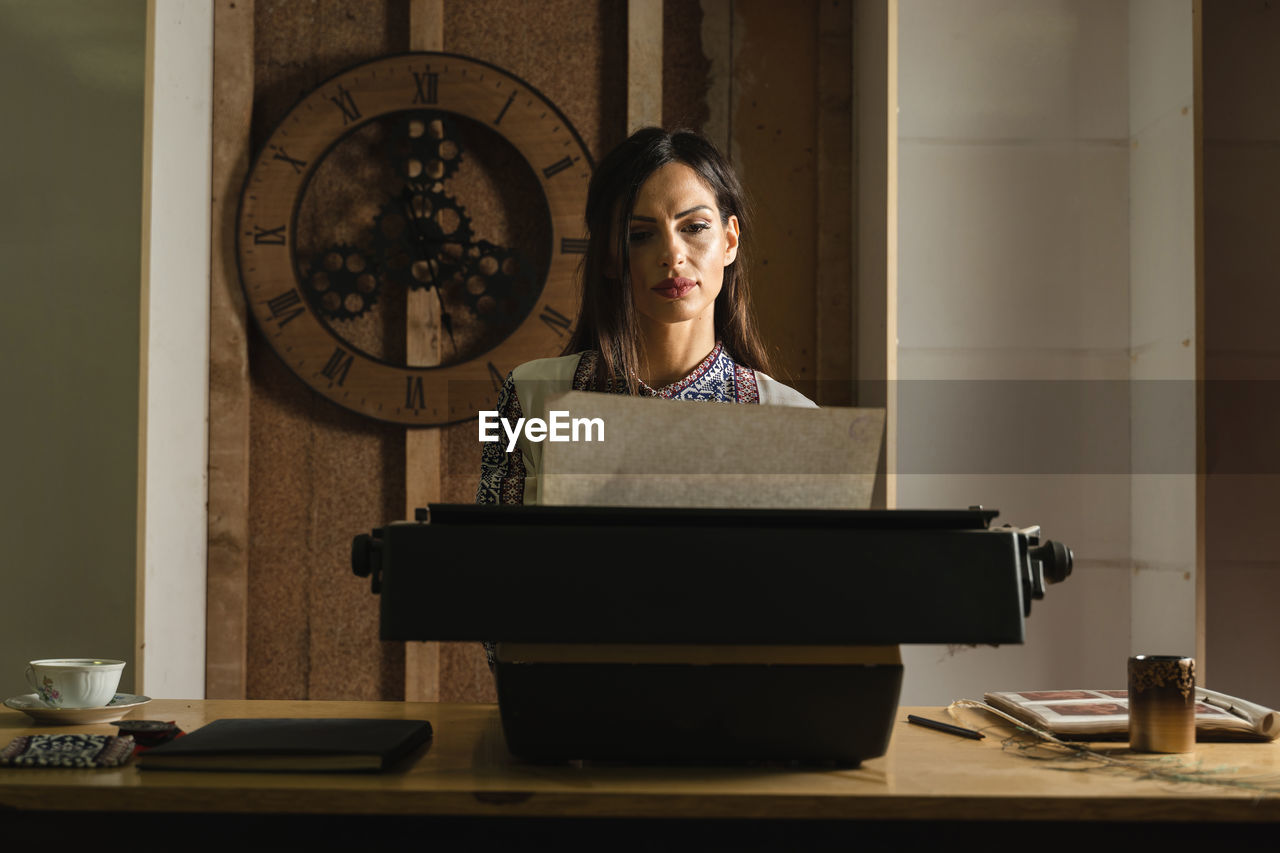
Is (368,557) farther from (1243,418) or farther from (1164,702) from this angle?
(1243,418)

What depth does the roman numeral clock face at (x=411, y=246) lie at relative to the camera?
2650 mm

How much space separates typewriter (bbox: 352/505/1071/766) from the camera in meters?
0.86

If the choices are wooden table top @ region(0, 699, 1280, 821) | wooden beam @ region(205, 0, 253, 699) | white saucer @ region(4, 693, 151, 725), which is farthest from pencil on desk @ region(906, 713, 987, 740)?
wooden beam @ region(205, 0, 253, 699)

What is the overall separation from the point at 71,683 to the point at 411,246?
1.60 metres

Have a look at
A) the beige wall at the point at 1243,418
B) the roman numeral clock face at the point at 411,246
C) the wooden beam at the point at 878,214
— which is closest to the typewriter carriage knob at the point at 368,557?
the wooden beam at the point at 878,214

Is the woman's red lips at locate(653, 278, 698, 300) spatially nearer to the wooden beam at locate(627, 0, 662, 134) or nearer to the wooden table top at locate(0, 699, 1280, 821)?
the wooden table top at locate(0, 699, 1280, 821)

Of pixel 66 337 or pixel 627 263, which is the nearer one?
pixel 627 263

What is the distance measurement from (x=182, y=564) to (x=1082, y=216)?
2.14 meters

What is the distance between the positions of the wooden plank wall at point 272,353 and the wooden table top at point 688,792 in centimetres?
174

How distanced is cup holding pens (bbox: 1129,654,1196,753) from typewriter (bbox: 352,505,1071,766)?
22cm

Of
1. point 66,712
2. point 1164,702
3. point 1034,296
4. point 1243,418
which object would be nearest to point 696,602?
point 1164,702

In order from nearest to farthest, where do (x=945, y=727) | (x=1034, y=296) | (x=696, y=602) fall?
(x=696, y=602) → (x=945, y=727) → (x=1034, y=296)

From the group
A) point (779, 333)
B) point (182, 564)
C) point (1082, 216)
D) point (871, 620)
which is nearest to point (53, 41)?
point (182, 564)

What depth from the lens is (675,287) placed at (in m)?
1.60
